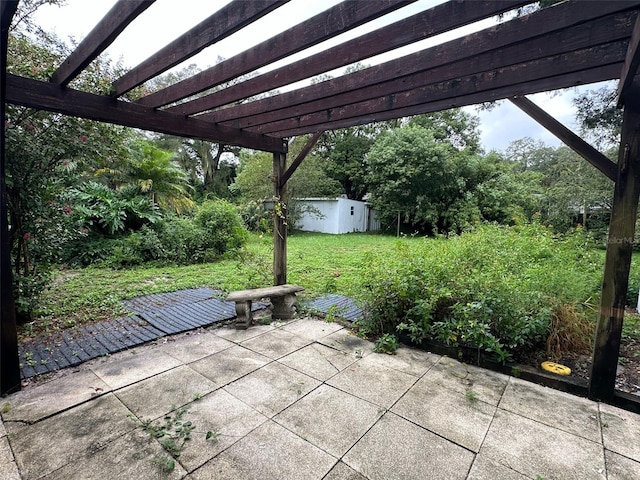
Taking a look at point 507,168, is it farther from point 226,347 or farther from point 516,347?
point 226,347

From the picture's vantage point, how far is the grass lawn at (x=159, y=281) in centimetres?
376

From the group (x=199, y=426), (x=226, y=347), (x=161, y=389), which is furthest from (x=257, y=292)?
(x=199, y=426)

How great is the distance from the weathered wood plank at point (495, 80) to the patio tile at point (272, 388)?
247 centimetres

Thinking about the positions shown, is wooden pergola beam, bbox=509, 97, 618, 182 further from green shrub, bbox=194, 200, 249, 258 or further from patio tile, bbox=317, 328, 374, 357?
green shrub, bbox=194, 200, 249, 258

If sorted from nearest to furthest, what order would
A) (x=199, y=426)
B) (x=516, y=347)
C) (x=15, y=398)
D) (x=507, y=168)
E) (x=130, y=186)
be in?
1. (x=199, y=426)
2. (x=15, y=398)
3. (x=516, y=347)
4. (x=130, y=186)
5. (x=507, y=168)

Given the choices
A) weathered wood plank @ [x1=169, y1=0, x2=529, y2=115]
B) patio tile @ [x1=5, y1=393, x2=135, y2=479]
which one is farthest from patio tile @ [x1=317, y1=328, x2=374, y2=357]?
weathered wood plank @ [x1=169, y1=0, x2=529, y2=115]

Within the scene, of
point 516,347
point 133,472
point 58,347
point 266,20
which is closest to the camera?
point 133,472

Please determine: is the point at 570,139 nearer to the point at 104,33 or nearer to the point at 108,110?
the point at 104,33

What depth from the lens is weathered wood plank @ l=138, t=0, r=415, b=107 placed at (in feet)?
4.99

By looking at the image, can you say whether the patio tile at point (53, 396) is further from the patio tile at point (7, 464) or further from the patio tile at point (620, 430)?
the patio tile at point (620, 430)

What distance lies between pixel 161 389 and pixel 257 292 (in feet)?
4.91

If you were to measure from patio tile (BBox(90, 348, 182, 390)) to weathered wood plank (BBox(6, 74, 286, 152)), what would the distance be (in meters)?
2.10

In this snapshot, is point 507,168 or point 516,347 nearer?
point 516,347

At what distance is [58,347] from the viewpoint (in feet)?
9.50
